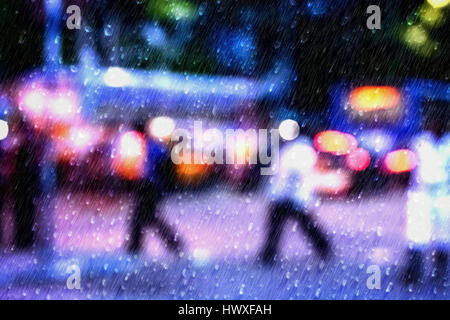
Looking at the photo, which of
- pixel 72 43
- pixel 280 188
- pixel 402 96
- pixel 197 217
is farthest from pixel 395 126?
pixel 72 43

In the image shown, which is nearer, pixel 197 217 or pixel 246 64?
pixel 246 64

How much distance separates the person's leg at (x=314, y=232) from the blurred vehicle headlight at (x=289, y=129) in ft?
0.94

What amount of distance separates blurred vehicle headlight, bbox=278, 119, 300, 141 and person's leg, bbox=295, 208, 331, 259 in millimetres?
287

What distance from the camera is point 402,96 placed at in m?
2.03

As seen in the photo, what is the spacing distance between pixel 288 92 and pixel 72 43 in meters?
0.73

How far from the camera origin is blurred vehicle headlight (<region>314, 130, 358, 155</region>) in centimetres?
199

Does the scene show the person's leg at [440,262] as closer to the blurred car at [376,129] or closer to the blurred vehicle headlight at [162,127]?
the blurred car at [376,129]

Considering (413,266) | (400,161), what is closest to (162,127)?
(400,161)

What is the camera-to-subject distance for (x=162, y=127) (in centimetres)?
188

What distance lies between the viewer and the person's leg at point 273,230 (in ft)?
6.57

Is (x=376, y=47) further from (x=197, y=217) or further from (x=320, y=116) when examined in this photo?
(x=197, y=217)

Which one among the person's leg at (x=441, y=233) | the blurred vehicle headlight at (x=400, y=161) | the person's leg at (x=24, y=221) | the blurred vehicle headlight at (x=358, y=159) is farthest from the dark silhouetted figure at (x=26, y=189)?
the person's leg at (x=441, y=233)
